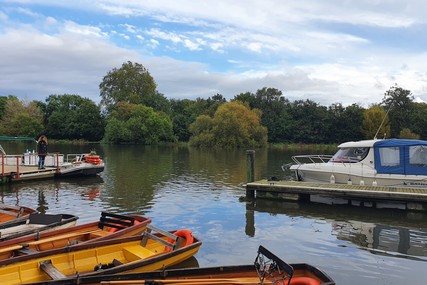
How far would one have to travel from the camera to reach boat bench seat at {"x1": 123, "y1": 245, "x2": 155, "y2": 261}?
32.5ft

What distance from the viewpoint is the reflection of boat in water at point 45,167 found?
25034 millimetres

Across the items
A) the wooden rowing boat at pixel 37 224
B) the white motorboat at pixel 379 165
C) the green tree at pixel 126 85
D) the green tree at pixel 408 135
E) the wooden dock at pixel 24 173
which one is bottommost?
the wooden rowing boat at pixel 37 224

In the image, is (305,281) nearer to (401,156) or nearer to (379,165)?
(401,156)

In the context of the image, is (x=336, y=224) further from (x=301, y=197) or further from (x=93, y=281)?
(x=93, y=281)

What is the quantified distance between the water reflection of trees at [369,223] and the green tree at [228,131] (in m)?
56.9

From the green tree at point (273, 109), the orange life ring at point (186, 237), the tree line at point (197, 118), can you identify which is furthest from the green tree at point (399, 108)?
the orange life ring at point (186, 237)

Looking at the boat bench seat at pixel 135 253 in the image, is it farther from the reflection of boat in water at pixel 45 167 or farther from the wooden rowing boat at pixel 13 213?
the reflection of boat in water at pixel 45 167

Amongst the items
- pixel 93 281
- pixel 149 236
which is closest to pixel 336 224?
pixel 149 236

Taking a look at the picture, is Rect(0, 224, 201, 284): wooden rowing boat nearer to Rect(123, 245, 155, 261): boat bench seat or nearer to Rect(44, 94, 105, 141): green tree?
Rect(123, 245, 155, 261): boat bench seat

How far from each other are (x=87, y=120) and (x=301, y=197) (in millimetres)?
87738

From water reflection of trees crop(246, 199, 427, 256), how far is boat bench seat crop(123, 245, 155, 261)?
5.39m

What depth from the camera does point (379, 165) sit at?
20.0 m

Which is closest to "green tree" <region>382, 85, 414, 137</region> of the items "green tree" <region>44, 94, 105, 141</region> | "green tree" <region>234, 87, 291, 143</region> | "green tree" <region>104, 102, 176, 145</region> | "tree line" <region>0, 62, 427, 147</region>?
"tree line" <region>0, 62, 427, 147</region>

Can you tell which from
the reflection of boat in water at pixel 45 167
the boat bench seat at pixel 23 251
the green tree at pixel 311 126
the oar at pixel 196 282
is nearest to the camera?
the oar at pixel 196 282
